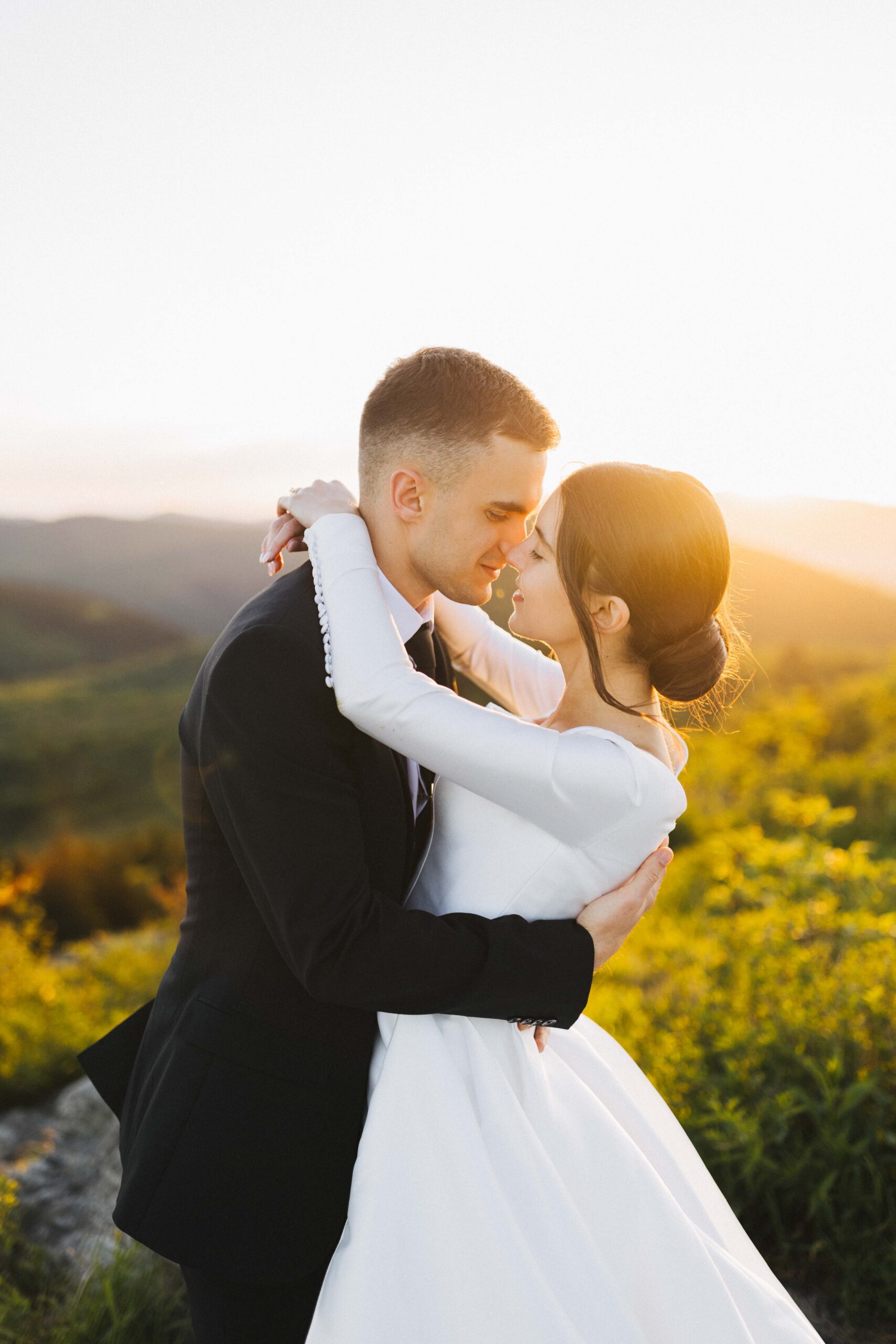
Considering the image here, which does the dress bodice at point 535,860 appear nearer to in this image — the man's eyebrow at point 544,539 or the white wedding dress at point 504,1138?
the white wedding dress at point 504,1138

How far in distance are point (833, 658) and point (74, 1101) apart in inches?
494

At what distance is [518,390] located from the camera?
2.39 m

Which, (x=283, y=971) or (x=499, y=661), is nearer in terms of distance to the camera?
(x=283, y=971)

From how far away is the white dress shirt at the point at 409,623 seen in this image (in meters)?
2.27

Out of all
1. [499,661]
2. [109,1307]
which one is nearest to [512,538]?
[499,661]

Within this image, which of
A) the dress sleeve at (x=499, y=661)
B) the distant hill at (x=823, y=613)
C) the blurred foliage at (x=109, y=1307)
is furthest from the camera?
the distant hill at (x=823, y=613)

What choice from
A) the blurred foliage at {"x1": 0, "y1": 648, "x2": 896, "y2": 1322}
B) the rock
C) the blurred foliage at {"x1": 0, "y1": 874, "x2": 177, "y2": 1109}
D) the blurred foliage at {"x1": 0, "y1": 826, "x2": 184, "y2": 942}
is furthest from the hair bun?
the blurred foliage at {"x1": 0, "y1": 826, "x2": 184, "y2": 942}

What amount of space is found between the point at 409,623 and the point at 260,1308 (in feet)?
5.48

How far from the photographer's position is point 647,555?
2139 millimetres

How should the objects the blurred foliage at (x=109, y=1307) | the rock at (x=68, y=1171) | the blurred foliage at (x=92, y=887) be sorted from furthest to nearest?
the blurred foliage at (x=92, y=887)
the rock at (x=68, y=1171)
the blurred foliage at (x=109, y=1307)

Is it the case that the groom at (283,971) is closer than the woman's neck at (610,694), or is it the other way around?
the groom at (283,971)

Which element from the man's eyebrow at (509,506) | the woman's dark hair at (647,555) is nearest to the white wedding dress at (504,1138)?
the woman's dark hair at (647,555)

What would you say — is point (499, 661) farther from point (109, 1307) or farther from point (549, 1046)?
point (109, 1307)

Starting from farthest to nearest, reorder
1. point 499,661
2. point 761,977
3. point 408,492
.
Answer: point 761,977 → point 499,661 → point 408,492
